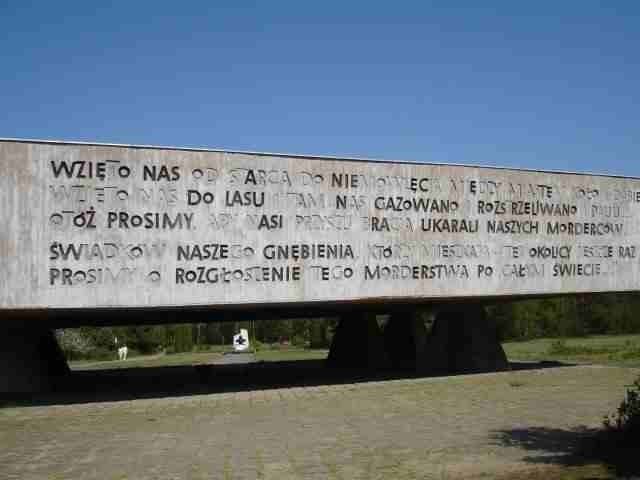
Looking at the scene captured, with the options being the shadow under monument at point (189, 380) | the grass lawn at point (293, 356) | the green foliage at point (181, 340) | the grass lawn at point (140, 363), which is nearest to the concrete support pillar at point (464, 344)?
the shadow under monument at point (189, 380)

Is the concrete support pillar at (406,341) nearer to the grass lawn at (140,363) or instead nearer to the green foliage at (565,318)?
the grass lawn at (140,363)

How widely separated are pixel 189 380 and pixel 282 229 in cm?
934

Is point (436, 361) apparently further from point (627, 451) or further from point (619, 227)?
point (627, 451)

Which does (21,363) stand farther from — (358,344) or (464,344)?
(464,344)

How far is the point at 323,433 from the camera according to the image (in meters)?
12.7

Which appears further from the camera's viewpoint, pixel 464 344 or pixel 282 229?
pixel 464 344

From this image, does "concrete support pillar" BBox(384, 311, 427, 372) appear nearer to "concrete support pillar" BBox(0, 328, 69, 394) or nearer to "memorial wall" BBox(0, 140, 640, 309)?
"memorial wall" BBox(0, 140, 640, 309)

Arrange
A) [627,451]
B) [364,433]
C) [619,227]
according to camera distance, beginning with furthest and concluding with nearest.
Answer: [619,227], [364,433], [627,451]

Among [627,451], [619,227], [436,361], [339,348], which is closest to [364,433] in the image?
[627,451]

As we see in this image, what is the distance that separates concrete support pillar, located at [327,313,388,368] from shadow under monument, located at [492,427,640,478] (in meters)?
14.6

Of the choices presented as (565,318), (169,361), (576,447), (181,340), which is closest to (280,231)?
(576,447)

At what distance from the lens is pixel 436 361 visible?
938 inches

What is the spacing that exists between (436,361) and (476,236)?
5.75m

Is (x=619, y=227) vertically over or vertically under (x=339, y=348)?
over
